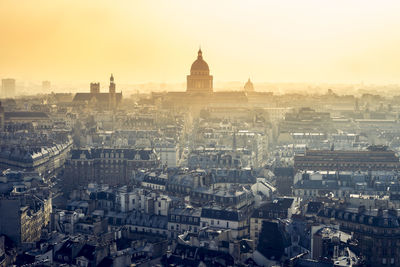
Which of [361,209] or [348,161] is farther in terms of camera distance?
[348,161]

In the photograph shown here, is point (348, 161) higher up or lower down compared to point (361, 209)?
higher up

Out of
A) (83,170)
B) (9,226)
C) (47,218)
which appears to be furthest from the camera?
(83,170)

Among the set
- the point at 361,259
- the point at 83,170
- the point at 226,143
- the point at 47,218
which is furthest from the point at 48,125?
the point at 361,259

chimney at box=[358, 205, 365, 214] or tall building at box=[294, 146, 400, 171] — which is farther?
tall building at box=[294, 146, 400, 171]

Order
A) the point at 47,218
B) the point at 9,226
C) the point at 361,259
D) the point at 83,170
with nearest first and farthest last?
the point at 361,259 < the point at 9,226 < the point at 47,218 < the point at 83,170

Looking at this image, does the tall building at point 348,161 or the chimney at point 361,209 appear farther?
the tall building at point 348,161

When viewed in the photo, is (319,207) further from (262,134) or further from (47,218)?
(262,134)

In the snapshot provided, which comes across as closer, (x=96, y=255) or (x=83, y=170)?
(x=96, y=255)

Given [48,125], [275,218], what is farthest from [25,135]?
[275,218]

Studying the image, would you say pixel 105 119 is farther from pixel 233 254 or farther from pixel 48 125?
pixel 233 254
